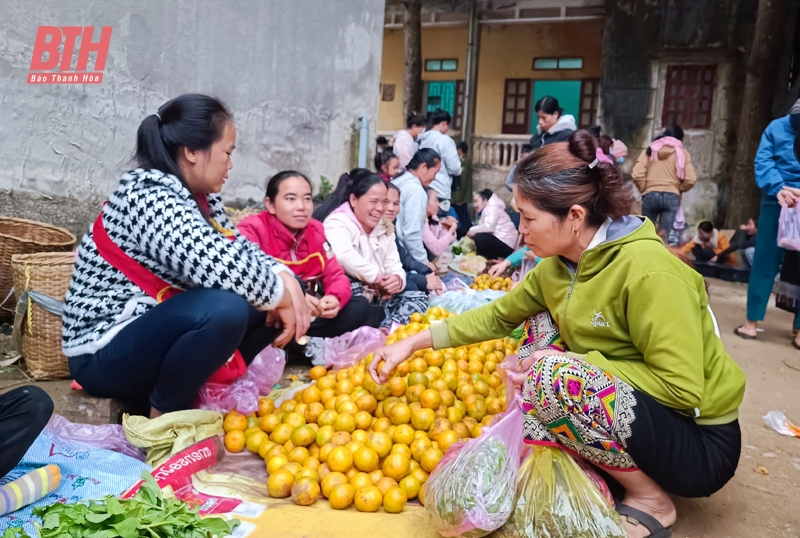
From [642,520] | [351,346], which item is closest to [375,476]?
[642,520]

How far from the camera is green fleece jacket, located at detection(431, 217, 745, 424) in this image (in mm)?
1843

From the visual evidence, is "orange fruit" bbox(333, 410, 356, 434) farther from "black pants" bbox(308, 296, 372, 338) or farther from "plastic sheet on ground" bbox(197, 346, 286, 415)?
"black pants" bbox(308, 296, 372, 338)

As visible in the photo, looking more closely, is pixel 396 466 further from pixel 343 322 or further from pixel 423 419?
pixel 343 322

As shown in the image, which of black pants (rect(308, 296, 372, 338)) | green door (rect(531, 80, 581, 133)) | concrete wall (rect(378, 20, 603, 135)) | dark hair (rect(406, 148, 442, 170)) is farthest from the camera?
green door (rect(531, 80, 581, 133))

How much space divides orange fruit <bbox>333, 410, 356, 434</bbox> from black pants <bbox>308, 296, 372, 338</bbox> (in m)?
1.08

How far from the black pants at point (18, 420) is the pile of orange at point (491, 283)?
13.4 ft

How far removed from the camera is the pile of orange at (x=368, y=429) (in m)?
2.22

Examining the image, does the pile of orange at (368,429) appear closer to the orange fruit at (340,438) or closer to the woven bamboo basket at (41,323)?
the orange fruit at (340,438)

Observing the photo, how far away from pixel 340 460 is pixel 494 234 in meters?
5.31

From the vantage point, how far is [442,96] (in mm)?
15492

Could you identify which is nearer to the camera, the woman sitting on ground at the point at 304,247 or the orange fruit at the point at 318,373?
the orange fruit at the point at 318,373

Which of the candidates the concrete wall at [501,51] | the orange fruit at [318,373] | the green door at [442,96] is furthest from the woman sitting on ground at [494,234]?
the green door at [442,96]

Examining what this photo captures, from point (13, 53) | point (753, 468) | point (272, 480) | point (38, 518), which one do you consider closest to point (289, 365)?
point (272, 480)

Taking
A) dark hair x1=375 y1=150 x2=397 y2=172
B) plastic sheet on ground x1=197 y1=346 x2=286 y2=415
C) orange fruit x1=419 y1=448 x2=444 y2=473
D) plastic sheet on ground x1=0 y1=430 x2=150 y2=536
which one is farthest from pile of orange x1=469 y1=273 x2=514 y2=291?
plastic sheet on ground x1=0 y1=430 x2=150 y2=536
